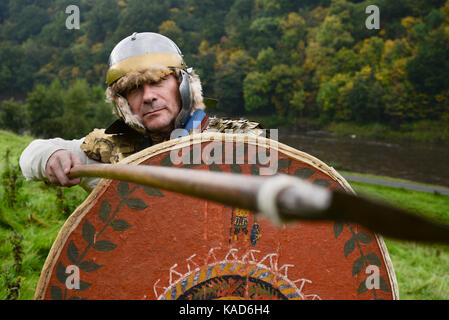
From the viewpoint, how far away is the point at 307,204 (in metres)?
0.51

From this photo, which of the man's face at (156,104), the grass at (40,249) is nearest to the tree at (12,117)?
the grass at (40,249)

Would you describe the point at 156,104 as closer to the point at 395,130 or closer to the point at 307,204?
the point at 307,204

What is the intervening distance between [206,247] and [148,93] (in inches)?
43.8

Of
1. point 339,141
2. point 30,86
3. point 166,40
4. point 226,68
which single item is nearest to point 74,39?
point 30,86

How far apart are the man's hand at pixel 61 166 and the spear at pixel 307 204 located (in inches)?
51.4

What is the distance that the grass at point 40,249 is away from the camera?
292 cm

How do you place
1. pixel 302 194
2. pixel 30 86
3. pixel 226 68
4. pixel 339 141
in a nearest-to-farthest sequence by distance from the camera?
1. pixel 302 194
2. pixel 339 141
3. pixel 226 68
4. pixel 30 86

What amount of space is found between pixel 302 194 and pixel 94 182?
1.95m

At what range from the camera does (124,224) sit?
1.37 m

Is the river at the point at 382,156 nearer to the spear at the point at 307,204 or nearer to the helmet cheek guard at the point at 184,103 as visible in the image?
the helmet cheek guard at the point at 184,103

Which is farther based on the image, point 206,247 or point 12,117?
point 12,117

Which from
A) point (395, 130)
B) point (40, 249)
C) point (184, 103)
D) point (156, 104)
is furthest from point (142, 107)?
point (395, 130)

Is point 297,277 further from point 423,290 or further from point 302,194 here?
point 423,290

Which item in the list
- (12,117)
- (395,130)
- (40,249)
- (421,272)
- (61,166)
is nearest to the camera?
(61,166)
